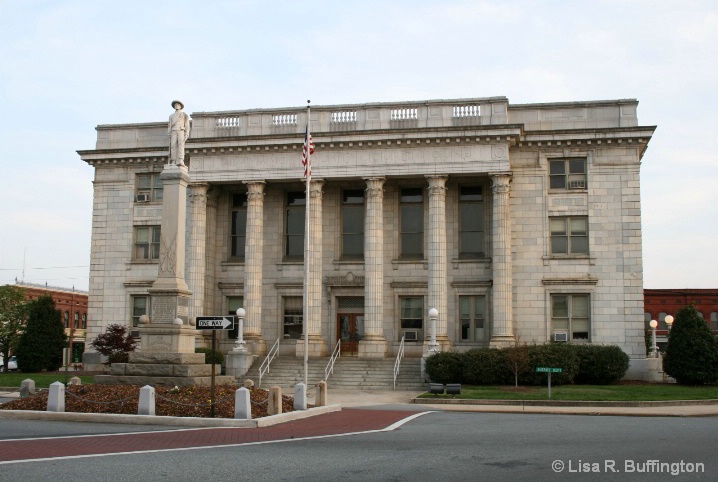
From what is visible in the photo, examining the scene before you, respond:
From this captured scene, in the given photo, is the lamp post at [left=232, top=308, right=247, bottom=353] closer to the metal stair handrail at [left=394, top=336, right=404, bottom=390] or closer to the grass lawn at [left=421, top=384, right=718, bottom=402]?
the metal stair handrail at [left=394, top=336, right=404, bottom=390]

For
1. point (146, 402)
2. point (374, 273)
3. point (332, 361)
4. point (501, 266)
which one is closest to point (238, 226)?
point (374, 273)

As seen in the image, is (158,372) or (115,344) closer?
(158,372)

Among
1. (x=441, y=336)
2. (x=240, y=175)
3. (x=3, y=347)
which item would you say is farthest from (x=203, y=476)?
(x=3, y=347)

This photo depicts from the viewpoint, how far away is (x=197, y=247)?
42.2m

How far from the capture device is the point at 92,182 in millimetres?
46594

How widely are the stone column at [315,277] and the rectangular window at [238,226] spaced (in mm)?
5021

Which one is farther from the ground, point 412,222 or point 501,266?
point 412,222

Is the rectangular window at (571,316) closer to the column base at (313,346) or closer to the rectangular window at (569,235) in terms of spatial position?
the rectangular window at (569,235)

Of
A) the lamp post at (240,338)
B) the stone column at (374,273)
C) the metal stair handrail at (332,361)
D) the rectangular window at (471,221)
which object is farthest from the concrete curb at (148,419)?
the rectangular window at (471,221)

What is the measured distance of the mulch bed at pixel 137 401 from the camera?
20.1 m

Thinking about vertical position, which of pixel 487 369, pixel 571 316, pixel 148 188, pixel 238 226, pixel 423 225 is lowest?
pixel 487 369

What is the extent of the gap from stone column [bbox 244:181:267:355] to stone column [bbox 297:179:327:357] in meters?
2.51

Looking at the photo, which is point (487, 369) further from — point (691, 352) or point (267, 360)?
point (267, 360)

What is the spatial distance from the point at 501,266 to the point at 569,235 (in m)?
4.45
